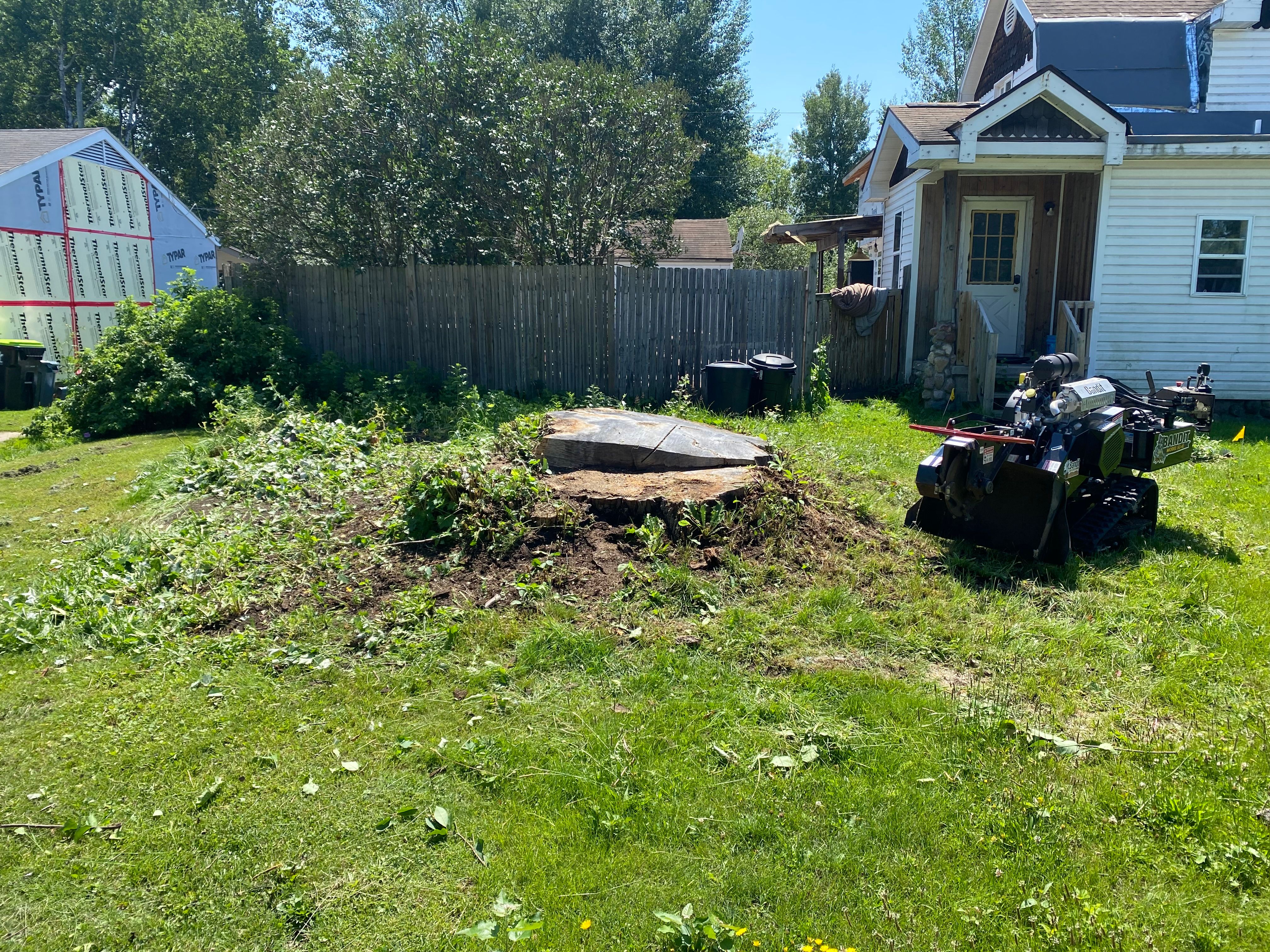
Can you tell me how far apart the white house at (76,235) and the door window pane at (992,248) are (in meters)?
15.6

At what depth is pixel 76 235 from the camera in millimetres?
19234

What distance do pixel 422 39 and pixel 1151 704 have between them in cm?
1328

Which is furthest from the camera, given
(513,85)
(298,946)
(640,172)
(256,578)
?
(640,172)

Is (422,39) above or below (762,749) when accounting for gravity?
above

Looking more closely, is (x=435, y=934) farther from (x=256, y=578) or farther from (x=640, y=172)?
(x=640, y=172)

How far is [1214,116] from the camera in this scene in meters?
13.2

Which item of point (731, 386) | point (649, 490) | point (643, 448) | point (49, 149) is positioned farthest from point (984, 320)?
point (49, 149)

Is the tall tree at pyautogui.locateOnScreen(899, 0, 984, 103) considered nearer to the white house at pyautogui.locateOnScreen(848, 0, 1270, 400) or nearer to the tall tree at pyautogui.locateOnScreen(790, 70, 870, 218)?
the tall tree at pyautogui.locateOnScreen(790, 70, 870, 218)

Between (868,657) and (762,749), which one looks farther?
(868,657)

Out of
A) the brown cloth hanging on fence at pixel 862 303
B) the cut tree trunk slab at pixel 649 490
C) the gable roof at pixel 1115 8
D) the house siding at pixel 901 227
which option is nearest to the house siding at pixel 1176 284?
the house siding at pixel 901 227

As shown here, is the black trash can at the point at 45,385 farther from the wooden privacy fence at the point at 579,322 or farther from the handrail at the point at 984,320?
the handrail at the point at 984,320

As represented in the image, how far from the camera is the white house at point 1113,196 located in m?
12.3

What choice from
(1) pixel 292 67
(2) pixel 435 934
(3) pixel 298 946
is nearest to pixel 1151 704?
(2) pixel 435 934

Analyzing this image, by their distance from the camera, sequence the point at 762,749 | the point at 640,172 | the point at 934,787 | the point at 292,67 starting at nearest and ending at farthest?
the point at 934,787
the point at 762,749
the point at 640,172
the point at 292,67
